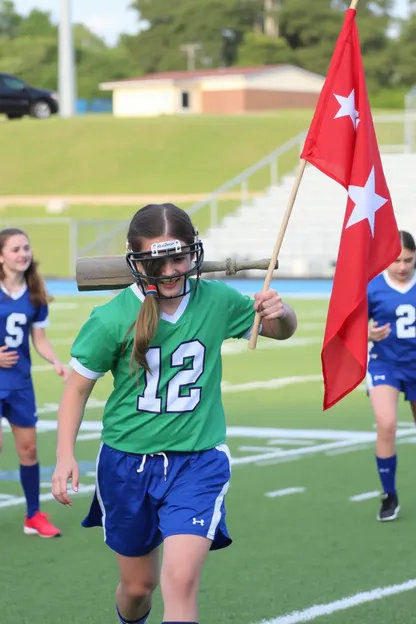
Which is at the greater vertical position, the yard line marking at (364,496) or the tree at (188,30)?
the tree at (188,30)

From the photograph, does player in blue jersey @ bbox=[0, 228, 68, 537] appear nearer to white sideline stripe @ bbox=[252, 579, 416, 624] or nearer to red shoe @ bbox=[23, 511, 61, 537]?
red shoe @ bbox=[23, 511, 61, 537]

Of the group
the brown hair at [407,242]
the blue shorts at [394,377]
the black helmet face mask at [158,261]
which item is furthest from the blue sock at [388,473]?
the black helmet face mask at [158,261]

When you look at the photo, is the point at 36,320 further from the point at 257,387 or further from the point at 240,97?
the point at 240,97

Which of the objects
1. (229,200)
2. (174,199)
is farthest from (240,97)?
(229,200)

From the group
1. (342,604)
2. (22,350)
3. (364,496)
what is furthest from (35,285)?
(342,604)

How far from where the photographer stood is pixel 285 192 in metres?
33.0

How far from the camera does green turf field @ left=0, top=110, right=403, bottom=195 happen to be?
47991mm

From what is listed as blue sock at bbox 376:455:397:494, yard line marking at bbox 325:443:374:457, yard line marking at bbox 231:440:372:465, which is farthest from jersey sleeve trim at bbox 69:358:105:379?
yard line marking at bbox 325:443:374:457

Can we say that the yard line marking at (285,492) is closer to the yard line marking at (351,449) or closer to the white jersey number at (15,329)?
the yard line marking at (351,449)

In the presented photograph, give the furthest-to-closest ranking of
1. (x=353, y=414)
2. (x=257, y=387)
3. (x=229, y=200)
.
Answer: (x=229, y=200) → (x=257, y=387) → (x=353, y=414)

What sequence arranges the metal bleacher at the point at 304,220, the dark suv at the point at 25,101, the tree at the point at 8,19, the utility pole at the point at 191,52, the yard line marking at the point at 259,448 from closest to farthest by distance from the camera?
the yard line marking at the point at 259,448, the metal bleacher at the point at 304,220, the dark suv at the point at 25,101, the utility pole at the point at 191,52, the tree at the point at 8,19

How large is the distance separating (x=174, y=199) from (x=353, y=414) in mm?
33301

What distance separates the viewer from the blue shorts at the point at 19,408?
7.86m

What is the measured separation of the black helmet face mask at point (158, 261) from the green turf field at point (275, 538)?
188 centimetres
